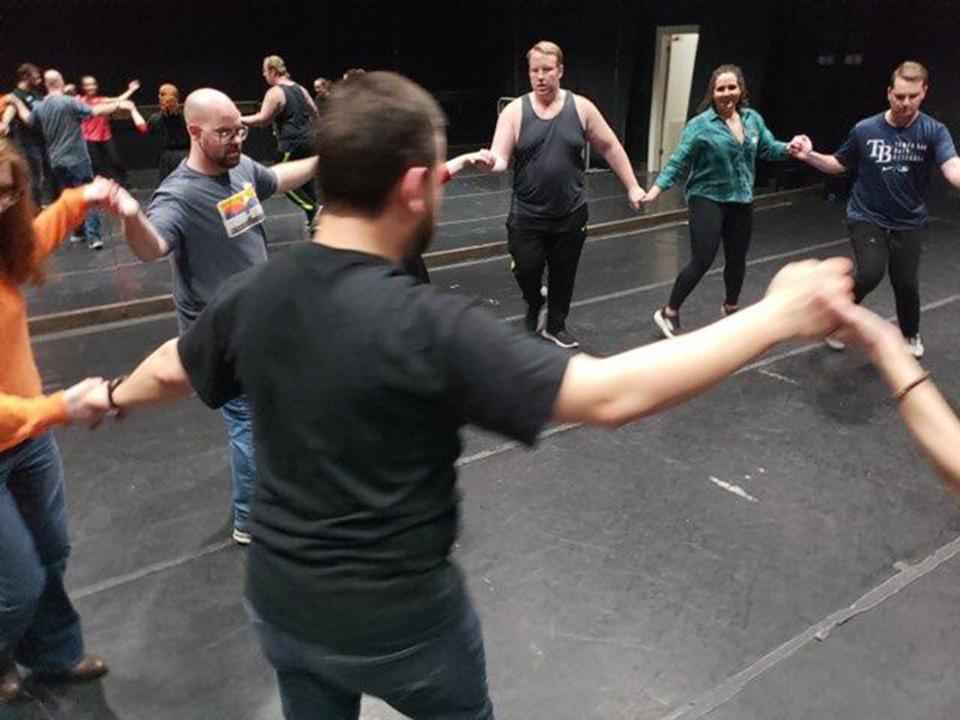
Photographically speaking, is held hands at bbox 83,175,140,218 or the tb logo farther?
the tb logo

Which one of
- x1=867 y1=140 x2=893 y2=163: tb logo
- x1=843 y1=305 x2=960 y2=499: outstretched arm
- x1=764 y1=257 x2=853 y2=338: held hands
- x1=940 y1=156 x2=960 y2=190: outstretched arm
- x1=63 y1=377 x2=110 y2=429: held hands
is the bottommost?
x1=940 y1=156 x2=960 y2=190: outstretched arm

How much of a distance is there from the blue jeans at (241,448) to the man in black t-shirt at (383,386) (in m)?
1.55

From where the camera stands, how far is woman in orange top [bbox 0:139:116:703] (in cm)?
172

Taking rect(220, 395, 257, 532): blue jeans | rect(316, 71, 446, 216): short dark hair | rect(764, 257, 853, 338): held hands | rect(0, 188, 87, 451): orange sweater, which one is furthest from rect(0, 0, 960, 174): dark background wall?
rect(316, 71, 446, 216): short dark hair

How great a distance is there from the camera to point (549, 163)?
459 centimetres

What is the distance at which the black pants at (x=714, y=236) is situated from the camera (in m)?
4.88

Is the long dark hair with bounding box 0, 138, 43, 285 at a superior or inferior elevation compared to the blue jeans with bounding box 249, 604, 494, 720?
superior

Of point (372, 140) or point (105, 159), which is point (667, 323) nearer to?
point (372, 140)

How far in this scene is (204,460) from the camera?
12.6 ft

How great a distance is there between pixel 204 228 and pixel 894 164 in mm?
3679

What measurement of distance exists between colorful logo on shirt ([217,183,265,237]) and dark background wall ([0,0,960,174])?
28.1 ft

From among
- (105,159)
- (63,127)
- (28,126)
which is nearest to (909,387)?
(63,127)

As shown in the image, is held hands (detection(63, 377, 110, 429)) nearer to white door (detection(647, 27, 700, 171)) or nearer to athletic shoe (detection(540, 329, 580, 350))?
athletic shoe (detection(540, 329, 580, 350))

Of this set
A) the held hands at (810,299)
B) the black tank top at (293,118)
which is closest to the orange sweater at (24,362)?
the held hands at (810,299)
